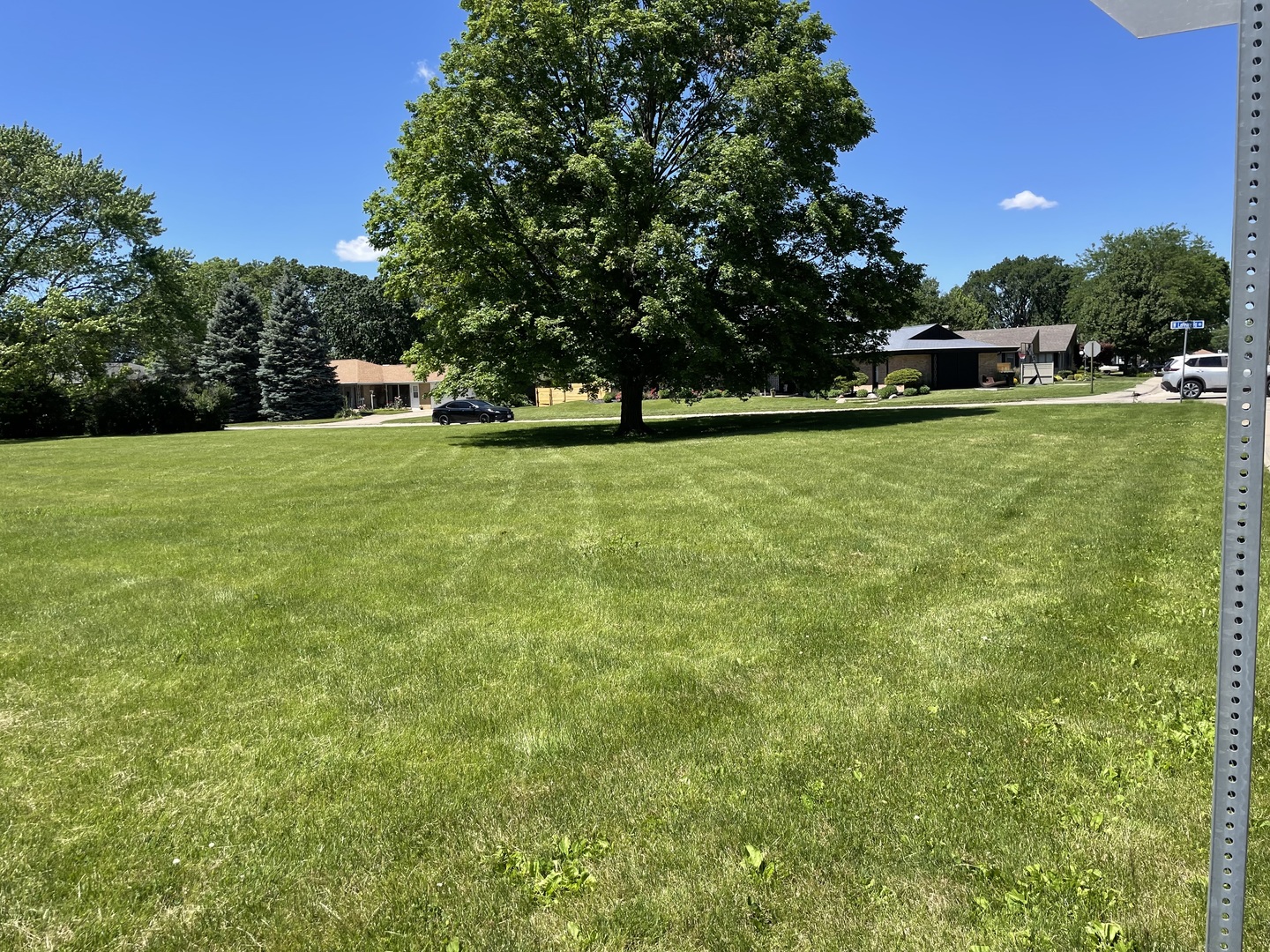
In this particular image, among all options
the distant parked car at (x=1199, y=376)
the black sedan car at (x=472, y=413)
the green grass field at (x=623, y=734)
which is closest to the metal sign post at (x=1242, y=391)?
the green grass field at (x=623, y=734)

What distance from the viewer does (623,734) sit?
13.7ft

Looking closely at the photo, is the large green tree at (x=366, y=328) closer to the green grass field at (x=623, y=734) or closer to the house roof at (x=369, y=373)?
the house roof at (x=369, y=373)

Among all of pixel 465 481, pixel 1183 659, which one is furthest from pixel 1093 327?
pixel 1183 659

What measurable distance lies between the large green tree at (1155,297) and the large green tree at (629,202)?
5341 cm

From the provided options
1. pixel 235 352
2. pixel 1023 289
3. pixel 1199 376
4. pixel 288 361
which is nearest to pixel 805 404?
pixel 1199 376

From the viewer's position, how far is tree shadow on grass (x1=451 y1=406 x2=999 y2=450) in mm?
23895

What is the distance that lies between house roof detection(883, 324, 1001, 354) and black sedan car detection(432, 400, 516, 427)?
27.4m

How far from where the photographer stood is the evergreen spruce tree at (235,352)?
189ft

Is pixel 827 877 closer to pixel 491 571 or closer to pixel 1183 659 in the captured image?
pixel 1183 659

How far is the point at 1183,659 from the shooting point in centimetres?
493

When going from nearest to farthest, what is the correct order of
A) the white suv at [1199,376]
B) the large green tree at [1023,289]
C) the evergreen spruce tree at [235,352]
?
the white suv at [1199,376] < the evergreen spruce tree at [235,352] < the large green tree at [1023,289]

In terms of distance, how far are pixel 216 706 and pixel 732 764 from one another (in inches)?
121

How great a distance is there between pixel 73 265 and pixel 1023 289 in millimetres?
126640

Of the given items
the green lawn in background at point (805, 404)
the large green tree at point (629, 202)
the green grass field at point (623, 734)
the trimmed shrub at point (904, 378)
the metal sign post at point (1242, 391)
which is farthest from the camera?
the trimmed shrub at point (904, 378)
